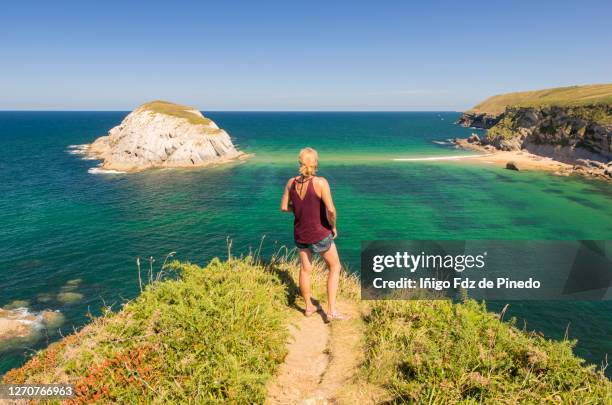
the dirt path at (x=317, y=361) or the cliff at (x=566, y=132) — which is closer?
the dirt path at (x=317, y=361)

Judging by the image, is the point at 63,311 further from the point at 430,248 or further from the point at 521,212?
the point at 521,212

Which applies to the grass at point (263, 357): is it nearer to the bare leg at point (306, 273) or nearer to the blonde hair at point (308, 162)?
the bare leg at point (306, 273)

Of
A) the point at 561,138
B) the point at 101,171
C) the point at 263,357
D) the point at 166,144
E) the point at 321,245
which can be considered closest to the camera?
the point at 263,357

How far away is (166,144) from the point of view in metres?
66.2

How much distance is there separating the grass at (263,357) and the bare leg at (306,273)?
0.65m

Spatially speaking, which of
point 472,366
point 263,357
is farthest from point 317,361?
point 472,366

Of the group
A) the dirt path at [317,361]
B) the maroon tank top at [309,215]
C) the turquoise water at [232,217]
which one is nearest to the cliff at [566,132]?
the turquoise water at [232,217]

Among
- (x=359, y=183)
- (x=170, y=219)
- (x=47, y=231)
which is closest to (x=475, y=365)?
(x=170, y=219)

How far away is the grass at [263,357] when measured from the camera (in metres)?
4.57

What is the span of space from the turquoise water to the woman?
1588 cm

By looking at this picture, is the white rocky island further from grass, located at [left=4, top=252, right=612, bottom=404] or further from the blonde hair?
the blonde hair

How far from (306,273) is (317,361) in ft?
5.38

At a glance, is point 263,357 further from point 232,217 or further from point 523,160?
point 523,160

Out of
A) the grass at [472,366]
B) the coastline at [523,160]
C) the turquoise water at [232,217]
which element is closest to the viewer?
the grass at [472,366]
